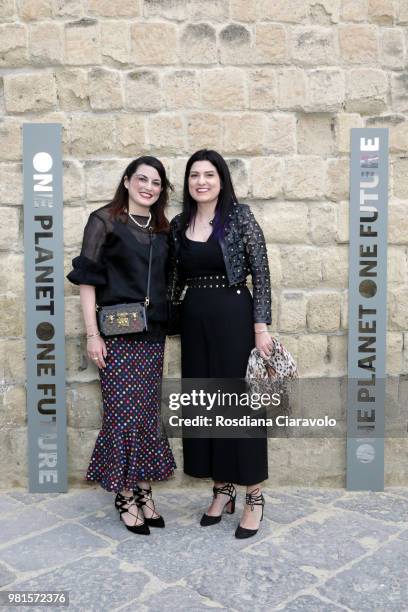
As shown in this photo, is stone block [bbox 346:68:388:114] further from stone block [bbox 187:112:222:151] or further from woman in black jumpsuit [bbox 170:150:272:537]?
woman in black jumpsuit [bbox 170:150:272:537]

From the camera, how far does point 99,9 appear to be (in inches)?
141

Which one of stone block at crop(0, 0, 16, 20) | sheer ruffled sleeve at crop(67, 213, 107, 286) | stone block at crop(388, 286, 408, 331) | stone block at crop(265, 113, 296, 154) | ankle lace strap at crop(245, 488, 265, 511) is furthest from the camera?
stone block at crop(388, 286, 408, 331)

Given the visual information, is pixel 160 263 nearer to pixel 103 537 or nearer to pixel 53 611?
pixel 103 537

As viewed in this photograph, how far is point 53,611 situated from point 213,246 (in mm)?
1872

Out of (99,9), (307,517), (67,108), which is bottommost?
(307,517)

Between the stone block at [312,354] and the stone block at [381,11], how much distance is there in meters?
2.06

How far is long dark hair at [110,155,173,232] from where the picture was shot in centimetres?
313

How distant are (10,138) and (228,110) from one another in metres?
1.41

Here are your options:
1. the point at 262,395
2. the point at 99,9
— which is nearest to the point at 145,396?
the point at 262,395

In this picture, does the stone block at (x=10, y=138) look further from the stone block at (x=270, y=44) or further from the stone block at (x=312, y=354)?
the stone block at (x=312, y=354)

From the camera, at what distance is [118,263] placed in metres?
3.10

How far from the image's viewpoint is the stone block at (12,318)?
372 centimetres

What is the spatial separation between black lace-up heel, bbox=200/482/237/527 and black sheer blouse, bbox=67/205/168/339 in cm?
102

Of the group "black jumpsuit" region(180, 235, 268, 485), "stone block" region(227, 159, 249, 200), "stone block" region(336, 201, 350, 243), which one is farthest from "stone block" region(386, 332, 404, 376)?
"stone block" region(227, 159, 249, 200)
